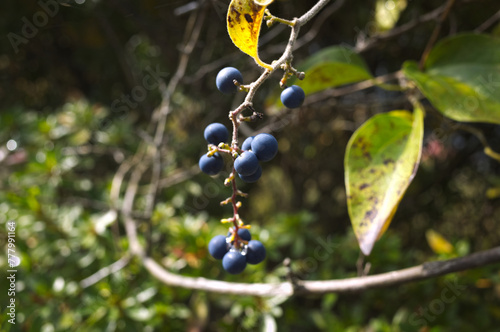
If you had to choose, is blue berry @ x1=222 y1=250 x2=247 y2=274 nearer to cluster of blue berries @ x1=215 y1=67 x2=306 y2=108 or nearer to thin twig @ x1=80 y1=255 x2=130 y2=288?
cluster of blue berries @ x1=215 y1=67 x2=306 y2=108

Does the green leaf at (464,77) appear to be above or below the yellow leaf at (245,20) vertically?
below

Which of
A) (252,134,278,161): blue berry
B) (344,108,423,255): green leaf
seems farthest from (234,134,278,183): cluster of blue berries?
(344,108,423,255): green leaf

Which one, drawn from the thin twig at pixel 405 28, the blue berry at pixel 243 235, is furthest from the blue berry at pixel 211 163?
the thin twig at pixel 405 28

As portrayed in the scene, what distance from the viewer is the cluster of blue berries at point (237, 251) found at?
1.93 ft

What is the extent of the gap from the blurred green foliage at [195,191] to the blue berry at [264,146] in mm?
509

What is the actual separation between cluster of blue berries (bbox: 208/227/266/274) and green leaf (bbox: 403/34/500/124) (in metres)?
0.43

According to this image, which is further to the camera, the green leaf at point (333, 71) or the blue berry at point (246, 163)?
the green leaf at point (333, 71)

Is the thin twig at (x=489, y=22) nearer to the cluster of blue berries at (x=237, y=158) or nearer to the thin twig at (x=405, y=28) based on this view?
the thin twig at (x=405, y=28)

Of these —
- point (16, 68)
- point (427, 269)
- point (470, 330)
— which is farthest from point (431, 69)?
point (16, 68)

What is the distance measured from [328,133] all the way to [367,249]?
1.14 meters

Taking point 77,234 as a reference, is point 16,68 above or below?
above

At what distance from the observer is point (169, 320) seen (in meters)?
1.12

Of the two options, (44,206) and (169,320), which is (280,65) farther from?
(44,206)

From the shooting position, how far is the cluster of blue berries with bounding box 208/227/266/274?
0.59 m
